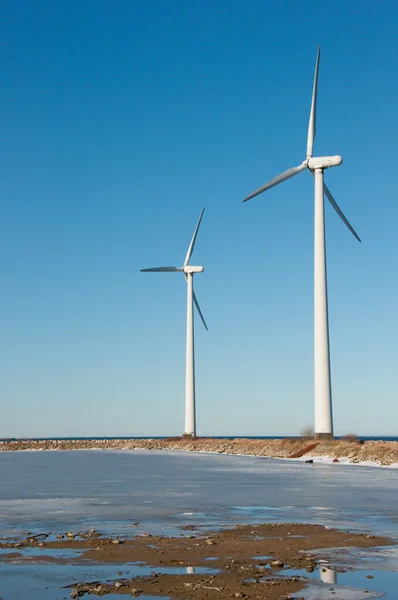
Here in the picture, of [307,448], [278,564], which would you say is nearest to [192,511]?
[278,564]

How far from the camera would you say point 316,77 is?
63812 millimetres

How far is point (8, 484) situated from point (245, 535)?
2089cm

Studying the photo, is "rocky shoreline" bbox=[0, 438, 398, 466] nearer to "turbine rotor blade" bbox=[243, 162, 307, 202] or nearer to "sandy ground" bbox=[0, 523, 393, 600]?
"turbine rotor blade" bbox=[243, 162, 307, 202]

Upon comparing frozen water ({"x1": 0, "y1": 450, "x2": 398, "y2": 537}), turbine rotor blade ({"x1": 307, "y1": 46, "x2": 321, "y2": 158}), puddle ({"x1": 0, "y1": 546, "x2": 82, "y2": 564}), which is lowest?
frozen water ({"x1": 0, "y1": 450, "x2": 398, "y2": 537})

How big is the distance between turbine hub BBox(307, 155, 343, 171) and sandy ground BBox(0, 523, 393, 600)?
164ft

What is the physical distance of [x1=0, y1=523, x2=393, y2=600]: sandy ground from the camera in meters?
10.6

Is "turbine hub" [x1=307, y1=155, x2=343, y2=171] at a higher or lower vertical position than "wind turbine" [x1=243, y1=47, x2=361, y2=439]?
higher

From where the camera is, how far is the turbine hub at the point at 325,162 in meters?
64.6

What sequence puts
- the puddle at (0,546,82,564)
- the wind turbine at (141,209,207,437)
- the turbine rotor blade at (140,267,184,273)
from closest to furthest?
the puddle at (0,546,82,564) < the wind turbine at (141,209,207,437) < the turbine rotor blade at (140,267,184,273)

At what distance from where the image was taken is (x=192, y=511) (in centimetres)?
2162

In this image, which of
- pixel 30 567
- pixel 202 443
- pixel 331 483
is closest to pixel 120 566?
pixel 30 567

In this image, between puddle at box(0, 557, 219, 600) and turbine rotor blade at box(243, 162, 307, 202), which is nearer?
puddle at box(0, 557, 219, 600)

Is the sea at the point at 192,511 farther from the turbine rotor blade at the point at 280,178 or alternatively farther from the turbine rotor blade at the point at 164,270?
the turbine rotor blade at the point at 164,270

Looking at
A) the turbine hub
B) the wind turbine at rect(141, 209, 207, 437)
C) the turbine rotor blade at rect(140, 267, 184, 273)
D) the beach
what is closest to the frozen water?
the beach
